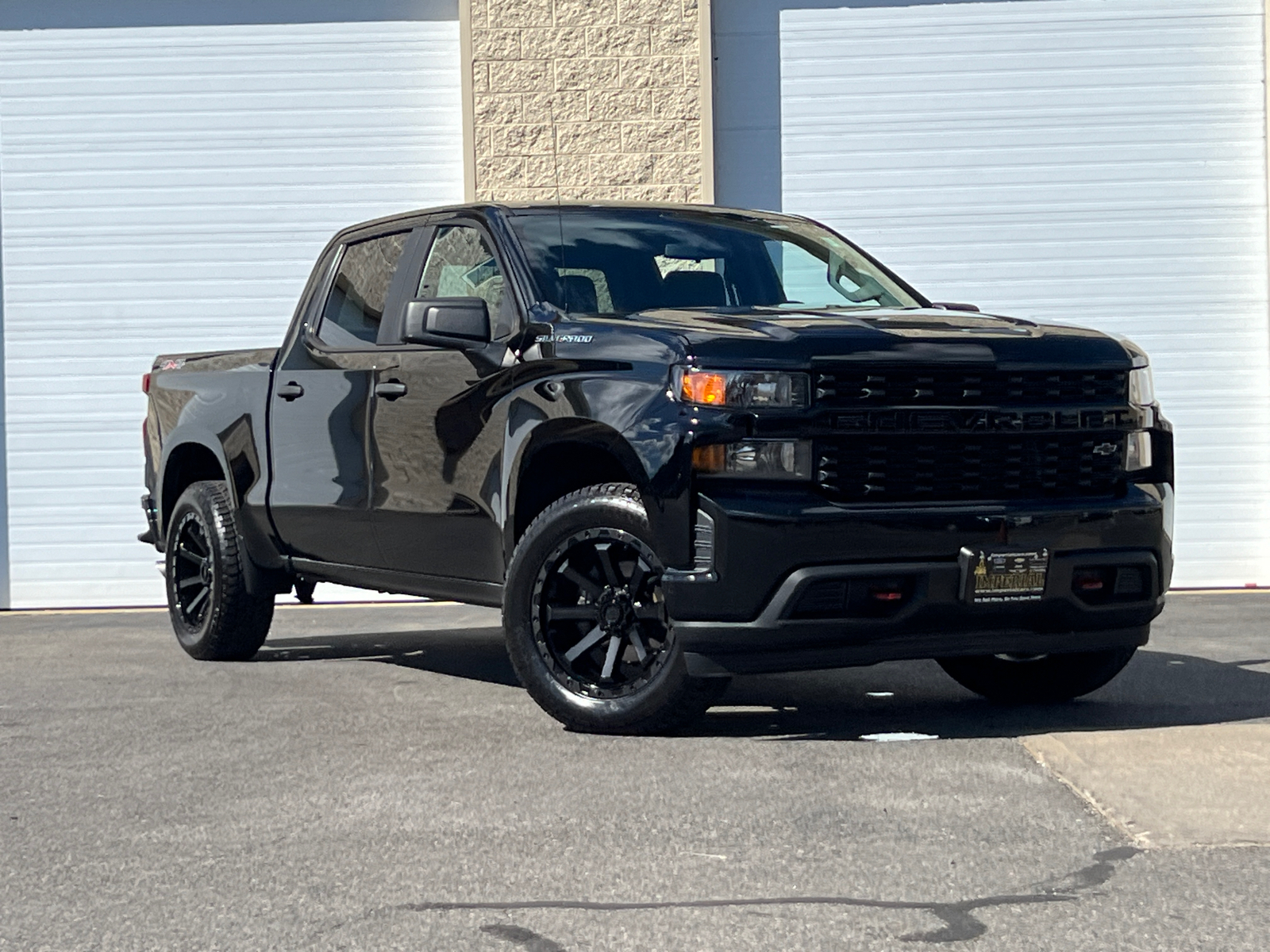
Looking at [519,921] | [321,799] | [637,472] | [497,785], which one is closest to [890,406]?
[637,472]

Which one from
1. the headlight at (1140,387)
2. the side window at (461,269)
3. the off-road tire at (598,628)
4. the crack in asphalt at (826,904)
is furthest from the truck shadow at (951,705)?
the crack in asphalt at (826,904)

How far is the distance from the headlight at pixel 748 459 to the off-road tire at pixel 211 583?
3.51 meters

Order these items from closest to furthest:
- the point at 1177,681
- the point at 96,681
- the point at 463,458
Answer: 1. the point at 463,458
2. the point at 1177,681
3. the point at 96,681

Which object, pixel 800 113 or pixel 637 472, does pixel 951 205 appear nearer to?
pixel 800 113

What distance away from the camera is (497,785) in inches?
239

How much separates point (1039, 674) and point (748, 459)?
200cm

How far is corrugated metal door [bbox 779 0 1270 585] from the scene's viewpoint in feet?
48.0

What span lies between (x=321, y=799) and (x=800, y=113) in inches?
383

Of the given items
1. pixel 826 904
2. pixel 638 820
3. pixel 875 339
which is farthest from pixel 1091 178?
pixel 826 904

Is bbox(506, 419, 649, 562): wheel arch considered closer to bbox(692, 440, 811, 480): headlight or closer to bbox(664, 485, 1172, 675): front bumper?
bbox(692, 440, 811, 480): headlight

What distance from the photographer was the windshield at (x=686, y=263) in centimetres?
757

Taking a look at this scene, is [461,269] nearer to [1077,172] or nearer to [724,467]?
[724,467]

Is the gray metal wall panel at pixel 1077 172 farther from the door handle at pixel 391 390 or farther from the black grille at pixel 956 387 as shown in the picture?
the black grille at pixel 956 387

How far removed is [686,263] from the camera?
26.1 feet
